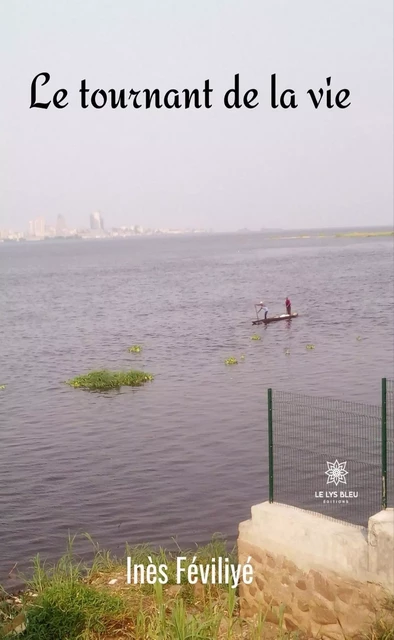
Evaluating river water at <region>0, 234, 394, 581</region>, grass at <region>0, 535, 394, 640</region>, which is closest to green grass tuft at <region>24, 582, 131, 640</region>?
grass at <region>0, 535, 394, 640</region>

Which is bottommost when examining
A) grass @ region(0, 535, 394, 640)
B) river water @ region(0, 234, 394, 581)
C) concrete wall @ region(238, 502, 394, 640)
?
river water @ region(0, 234, 394, 581)

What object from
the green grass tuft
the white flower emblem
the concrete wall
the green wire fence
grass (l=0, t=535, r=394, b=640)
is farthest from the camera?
the white flower emblem

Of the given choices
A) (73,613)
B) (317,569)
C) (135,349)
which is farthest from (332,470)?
(135,349)

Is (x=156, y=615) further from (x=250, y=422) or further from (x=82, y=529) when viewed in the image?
(x=250, y=422)

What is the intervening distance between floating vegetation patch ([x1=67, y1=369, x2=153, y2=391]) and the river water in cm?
79

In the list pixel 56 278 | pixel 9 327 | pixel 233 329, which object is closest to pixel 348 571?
pixel 233 329

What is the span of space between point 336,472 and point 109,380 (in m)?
15.8

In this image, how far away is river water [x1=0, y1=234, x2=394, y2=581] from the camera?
17547mm

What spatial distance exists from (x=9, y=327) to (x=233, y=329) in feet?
59.5

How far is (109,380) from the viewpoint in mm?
31859

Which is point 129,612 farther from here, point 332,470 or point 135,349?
point 135,349

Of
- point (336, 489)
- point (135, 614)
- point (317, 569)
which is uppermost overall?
point (317, 569)

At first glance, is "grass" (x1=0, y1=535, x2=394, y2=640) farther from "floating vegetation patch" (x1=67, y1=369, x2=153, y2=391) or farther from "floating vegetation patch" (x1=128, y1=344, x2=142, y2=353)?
"floating vegetation patch" (x1=128, y1=344, x2=142, y2=353)

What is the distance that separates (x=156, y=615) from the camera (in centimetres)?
1030
